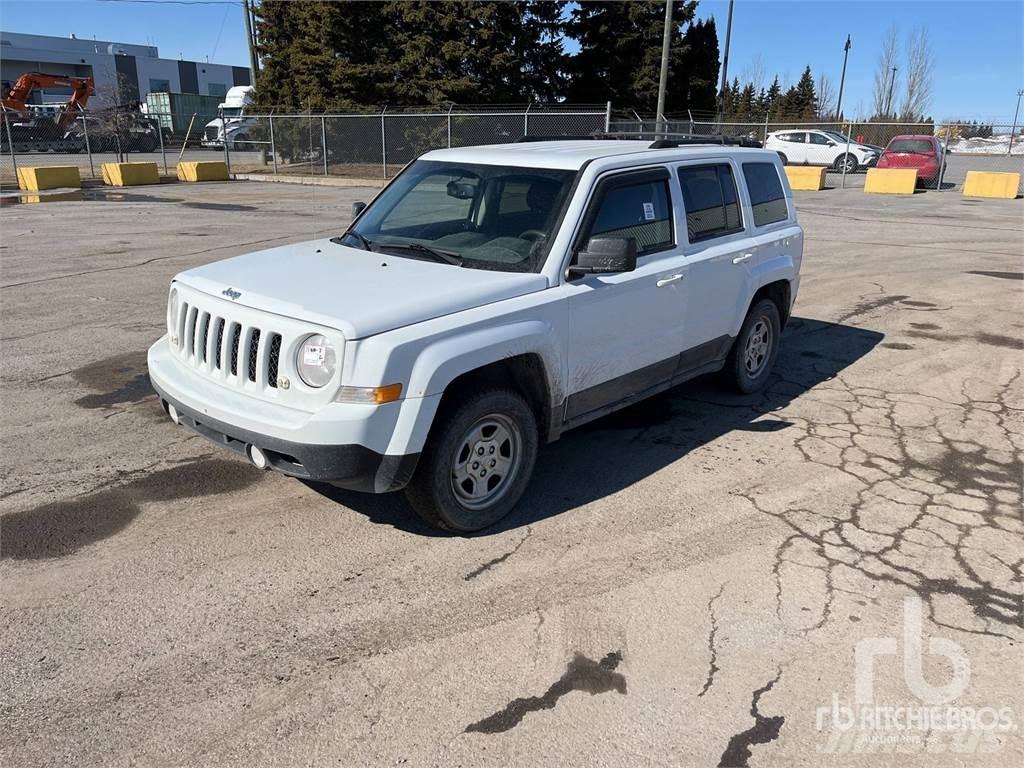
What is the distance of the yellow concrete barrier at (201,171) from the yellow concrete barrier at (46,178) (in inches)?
159

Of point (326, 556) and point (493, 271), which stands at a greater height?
point (493, 271)

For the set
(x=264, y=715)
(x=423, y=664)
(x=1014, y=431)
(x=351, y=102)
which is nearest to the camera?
(x=264, y=715)

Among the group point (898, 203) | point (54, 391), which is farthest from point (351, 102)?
point (54, 391)

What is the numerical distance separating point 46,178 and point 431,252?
906 inches

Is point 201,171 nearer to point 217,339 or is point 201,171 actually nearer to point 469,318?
point 217,339

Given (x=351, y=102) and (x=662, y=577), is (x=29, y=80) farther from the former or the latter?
(x=662, y=577)

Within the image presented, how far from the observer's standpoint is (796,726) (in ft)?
9.43

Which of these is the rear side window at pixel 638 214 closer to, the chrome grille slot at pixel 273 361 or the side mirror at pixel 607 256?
the side mirror at pixel 607 256

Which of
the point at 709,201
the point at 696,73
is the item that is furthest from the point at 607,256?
the point at 696,73

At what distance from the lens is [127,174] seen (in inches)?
985

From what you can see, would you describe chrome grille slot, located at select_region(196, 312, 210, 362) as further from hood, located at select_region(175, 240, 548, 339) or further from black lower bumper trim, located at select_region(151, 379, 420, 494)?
black lower bumper trim, located at select_region(151, 379, 420, 494)

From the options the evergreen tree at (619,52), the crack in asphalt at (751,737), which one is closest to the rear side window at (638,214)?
the crack in asphalt at (751,737)

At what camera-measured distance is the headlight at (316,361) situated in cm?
352

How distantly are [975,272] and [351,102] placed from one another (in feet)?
84.9
